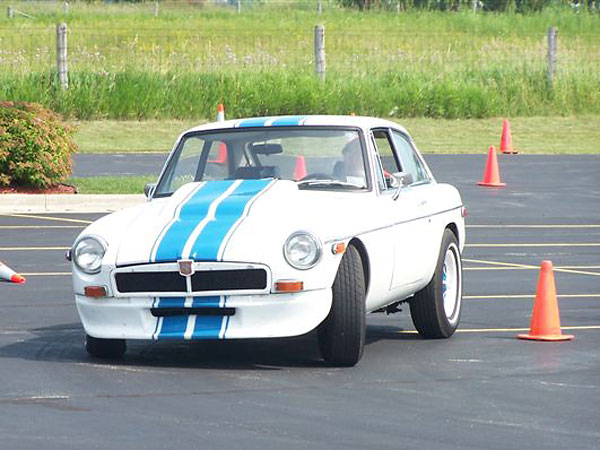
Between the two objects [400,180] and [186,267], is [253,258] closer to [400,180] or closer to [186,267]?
[186,267]

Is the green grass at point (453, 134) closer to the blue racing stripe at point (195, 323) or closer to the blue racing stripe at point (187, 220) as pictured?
the blue racing stripe at point (187, 220)

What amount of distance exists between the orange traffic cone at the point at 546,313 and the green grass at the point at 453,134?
67.6 ft

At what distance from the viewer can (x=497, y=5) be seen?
205ft

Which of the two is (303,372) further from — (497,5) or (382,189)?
(497,5)

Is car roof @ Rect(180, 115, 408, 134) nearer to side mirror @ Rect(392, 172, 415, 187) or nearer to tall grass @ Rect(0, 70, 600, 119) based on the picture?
side mirror @ Rect(392, 172, 415, 187)

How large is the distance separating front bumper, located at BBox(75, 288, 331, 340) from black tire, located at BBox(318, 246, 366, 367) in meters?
0.12

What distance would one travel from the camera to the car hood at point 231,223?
31.1 feet

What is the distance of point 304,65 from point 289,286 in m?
32.3

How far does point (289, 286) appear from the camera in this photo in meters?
9.39

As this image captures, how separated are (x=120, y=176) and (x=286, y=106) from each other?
1117cm

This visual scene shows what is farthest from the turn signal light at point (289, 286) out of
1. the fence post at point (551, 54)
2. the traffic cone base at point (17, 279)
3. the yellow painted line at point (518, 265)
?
the fence post at point (551, 54)

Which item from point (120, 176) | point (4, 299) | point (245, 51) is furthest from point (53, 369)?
point (245, 51)

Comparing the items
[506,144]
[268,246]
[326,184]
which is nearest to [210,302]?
[268,246]

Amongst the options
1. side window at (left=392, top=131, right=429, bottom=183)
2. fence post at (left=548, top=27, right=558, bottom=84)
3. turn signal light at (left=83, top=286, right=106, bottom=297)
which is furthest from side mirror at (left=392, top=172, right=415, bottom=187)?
fence post at (left=548, top=27, right=558, bottom=84)
